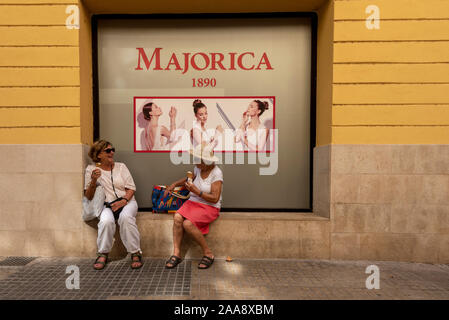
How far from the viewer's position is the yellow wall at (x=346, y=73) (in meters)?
4.06

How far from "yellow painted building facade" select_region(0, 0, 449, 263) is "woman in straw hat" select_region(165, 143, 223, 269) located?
0.46 m

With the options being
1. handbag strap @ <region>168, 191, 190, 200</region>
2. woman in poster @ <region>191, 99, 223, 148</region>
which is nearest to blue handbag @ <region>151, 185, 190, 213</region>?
handbag strap @ <region>168, 191, 190, 200</region>

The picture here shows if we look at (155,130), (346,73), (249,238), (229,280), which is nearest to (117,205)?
(155,130)

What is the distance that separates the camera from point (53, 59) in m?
4.19

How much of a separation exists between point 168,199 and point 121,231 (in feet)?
2.86

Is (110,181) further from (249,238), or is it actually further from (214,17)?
(214,17)

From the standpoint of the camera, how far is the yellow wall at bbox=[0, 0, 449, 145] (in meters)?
4.06

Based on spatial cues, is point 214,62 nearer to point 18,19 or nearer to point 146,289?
point 18,19

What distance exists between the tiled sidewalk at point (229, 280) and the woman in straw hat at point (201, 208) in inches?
9.2

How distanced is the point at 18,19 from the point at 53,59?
81 centimetres

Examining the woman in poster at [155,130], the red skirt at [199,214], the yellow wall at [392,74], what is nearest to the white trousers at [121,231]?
the red skirt at [199,214]

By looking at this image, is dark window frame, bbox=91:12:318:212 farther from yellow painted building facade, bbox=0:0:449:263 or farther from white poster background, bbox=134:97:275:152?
white poster background, bbox=134:97:275:152

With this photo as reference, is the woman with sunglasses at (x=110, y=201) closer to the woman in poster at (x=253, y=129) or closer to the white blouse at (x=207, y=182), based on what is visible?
the white blouse at (x=207, y=182)

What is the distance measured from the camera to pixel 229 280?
3432mm
